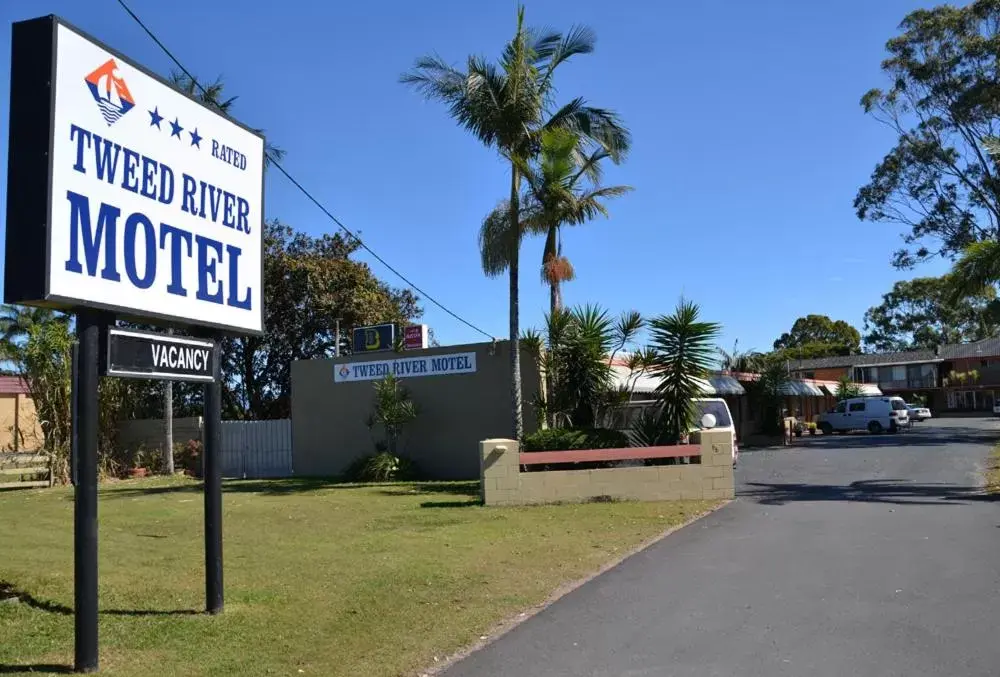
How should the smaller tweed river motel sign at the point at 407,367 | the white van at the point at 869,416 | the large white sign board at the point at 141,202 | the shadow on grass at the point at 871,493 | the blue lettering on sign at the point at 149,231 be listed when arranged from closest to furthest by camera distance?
the large white sign board at the point at 141,202, the blue lettering on sign at the point at 149,231, the shadow on grass at the point at 871,493, the smaller tweed river motel sign at the point at 407,367, the white van at the point at 869,416

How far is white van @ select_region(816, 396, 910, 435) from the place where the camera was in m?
40.2

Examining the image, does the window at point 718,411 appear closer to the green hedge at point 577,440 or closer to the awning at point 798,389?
the green hedge at point 577,440

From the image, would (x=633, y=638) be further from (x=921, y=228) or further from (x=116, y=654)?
(x=921, y=228)

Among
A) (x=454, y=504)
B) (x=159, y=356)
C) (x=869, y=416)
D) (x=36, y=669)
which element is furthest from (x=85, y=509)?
(x=869, y=416)

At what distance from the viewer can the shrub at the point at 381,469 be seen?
68.6 feet

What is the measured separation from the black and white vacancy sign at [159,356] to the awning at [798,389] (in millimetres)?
32316

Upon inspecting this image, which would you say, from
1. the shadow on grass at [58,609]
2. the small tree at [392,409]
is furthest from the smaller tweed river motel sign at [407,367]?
the shadow on grass at [58,609]

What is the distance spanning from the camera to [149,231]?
6.61m

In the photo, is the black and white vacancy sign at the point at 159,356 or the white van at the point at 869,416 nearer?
the black and white vacancy sign at the point at 159,356

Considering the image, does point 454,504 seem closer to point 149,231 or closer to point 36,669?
point 149,231

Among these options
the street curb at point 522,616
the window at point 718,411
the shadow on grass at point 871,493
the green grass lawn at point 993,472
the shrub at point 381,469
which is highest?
the window at point 718,411

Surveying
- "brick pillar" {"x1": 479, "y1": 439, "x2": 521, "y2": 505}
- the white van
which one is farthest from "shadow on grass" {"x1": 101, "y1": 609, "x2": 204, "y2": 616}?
the white van

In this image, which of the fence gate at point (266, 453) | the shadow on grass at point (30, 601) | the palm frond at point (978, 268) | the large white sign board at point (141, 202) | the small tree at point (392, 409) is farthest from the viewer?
the fence gate at point (266, 453)

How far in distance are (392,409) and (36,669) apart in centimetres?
1540
